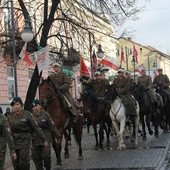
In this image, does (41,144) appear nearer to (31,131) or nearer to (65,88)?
(31,131)

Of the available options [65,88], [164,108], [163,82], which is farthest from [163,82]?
[65,88]

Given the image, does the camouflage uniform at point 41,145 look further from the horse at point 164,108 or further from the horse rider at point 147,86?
the horse at point 164,108

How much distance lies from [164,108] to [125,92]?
571 cm

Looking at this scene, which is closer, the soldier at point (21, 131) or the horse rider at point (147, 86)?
the soldier at point (21, 131)

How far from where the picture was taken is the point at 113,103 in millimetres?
15789

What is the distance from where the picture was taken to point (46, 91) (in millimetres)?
12820

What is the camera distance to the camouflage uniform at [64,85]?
13430 millimetres

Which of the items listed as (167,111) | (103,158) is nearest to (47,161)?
(103,158)

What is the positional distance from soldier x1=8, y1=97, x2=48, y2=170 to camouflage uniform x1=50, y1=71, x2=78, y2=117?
3.53m

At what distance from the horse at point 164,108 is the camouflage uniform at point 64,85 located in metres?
8.16

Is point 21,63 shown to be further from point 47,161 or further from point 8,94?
point 47,161

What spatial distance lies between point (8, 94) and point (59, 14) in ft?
25.4

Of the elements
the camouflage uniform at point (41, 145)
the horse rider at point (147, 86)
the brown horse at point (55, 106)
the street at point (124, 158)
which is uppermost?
the horse rider at point (147, 86)

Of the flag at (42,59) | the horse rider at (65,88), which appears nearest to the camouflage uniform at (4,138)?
the horse rider at (65,88)
